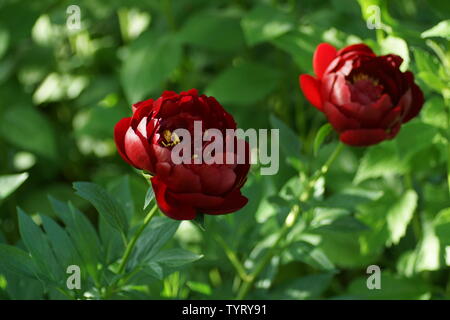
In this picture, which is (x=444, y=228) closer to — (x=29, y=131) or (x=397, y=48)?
(x=397, y=48)

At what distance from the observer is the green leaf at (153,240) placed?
2.81 ft

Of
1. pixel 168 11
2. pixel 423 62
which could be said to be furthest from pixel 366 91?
pixel 168 11

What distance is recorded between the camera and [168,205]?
0.71 m

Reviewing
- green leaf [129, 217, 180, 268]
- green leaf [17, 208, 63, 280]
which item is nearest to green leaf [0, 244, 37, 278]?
green leaf [17, 208, 63, 280]

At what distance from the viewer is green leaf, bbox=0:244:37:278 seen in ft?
2.77

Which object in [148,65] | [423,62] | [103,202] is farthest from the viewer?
[148,65]

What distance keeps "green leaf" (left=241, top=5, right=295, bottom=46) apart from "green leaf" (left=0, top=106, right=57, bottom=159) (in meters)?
0.50

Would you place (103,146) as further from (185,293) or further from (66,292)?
(66,292)

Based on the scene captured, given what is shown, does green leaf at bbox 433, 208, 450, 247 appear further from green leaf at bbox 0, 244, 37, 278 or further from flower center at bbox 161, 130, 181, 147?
green leaf at bbox 0, 244, 37, 278

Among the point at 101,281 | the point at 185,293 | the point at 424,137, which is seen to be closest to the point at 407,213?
the point at 424,137

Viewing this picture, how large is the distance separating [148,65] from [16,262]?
1.87ft

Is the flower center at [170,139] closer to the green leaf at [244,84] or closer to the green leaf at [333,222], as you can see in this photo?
the green leaf at [333,222]

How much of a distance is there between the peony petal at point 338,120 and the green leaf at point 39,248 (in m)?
0.36

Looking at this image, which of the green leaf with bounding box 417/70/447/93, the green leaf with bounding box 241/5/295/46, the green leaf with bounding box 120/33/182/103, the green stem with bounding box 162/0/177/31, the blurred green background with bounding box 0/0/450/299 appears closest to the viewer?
the green leaf with bounding box 417/70/447/93
